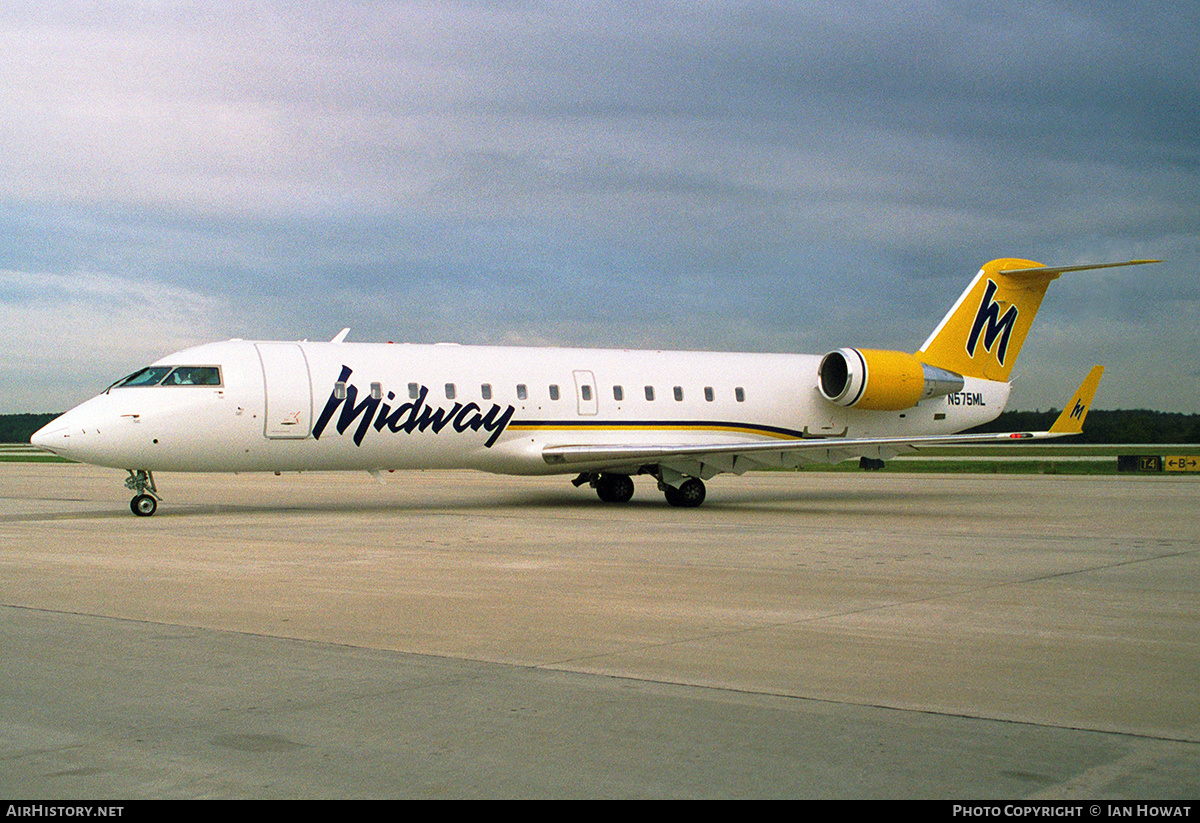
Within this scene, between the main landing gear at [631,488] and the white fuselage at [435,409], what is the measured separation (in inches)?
47.7

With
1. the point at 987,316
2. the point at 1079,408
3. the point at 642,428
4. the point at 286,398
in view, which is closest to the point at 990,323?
the point at 987,316

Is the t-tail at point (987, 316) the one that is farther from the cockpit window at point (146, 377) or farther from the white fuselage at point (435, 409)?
the cockpit window at point (146, 377)

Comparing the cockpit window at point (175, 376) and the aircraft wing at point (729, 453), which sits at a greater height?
the cockpit window at point (175, 376)

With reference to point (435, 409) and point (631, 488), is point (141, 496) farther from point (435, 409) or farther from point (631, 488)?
point (631, 488)

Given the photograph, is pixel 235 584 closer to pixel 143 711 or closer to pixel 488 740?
pixel 143 711

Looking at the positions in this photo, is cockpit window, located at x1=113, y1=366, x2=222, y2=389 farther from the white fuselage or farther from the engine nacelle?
the engine nacelle

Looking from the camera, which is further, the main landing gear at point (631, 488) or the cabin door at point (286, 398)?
the main landing gear at point (631, 488)

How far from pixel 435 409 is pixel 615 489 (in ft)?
16.7

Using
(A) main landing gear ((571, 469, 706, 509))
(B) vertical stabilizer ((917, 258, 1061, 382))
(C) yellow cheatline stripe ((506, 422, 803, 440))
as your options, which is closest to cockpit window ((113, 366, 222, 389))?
(C) yellow cheatline stripe ((506, 422, 803, 440))

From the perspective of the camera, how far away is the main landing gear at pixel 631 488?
23.2 m

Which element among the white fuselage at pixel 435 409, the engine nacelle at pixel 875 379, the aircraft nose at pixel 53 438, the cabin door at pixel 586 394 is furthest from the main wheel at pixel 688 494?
the aircraft nose at pixel 53 438

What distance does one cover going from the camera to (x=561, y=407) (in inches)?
910

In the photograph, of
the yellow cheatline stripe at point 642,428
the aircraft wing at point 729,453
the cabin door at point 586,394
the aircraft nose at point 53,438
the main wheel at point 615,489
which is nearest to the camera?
the aircraft nose at point 53,438

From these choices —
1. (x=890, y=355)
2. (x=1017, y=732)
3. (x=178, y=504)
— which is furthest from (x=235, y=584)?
(x=890, y=355)
